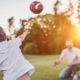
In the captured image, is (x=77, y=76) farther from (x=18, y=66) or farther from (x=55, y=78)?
(x=18, y=66)

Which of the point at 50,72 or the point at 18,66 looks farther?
the point at 50,72

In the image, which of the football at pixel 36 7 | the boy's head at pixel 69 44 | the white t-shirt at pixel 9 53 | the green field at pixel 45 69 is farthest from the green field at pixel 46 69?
the white t-shirt at pixel 9 53

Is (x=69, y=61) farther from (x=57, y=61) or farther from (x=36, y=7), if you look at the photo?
(x=36, y=7)

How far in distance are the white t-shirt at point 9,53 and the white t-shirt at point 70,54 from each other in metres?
0.75

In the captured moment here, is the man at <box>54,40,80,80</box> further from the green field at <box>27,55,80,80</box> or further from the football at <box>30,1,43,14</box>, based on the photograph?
the football at <box>30,1,43,14</box>

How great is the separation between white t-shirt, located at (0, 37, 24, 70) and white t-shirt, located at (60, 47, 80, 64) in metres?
0.75

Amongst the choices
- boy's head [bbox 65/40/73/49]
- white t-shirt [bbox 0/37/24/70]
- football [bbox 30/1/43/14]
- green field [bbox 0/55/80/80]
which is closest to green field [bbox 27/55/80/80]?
green field [bbox 0/55/80/80]

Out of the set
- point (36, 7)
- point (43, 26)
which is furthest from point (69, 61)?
point (36, 7)

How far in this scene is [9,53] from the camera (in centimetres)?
308

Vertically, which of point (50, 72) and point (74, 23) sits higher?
point (74, 23)

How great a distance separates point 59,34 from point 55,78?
39 cm

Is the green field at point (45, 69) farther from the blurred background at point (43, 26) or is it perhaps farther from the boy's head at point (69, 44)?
the boy's head at point (69, 44)

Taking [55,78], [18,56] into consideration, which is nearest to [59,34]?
[55,78]

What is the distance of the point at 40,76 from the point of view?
12.3ft
